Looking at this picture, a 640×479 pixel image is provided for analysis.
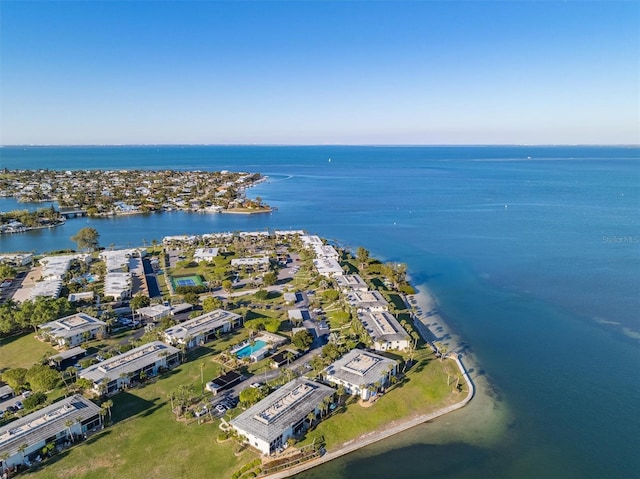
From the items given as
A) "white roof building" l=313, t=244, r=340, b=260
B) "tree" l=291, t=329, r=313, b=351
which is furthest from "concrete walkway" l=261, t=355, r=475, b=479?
"white roof building" l=313, t=244, r=340, b=260

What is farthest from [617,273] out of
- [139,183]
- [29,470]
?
[139,183]

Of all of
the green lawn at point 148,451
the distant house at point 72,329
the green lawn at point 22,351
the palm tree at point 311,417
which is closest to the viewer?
the green lawn at point 148,451

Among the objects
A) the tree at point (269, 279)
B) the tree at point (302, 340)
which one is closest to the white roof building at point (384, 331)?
the tree at point (302, 340)

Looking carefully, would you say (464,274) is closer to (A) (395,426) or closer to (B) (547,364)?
(B) (547,364)

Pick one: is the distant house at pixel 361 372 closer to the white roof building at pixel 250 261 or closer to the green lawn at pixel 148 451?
the green lawn at pixel 148 451

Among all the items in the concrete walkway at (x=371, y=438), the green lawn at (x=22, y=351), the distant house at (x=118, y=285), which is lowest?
the concrete walkway at (x=371, y=438)

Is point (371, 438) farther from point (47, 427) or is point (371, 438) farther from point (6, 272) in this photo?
point (6, 272)
